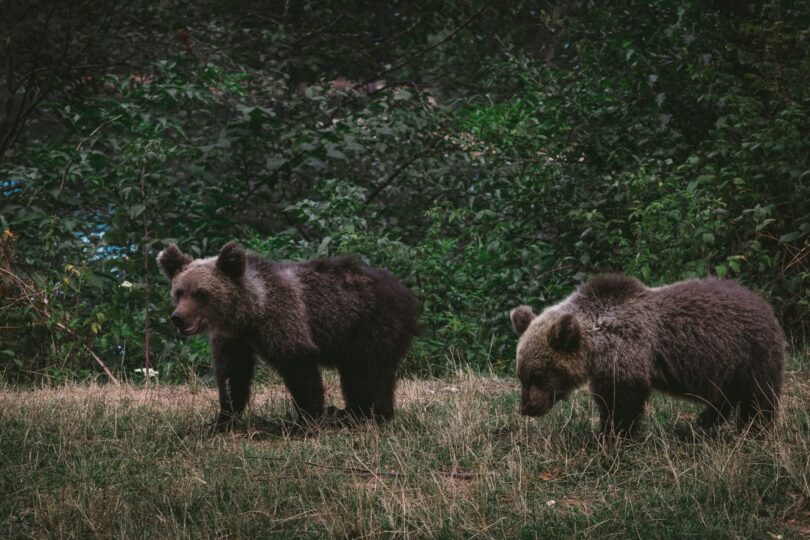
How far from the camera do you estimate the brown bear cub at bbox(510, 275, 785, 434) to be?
20.4ft

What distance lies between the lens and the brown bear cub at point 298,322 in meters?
7.13

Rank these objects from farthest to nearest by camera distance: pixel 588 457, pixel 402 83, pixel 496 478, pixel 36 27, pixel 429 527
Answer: pixel 402 83
pixel 36 27
pixel 588 457
pixel 496 478
pixel 429 527

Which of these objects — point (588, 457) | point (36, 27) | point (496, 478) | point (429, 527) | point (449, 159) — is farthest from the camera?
point (449, 159)

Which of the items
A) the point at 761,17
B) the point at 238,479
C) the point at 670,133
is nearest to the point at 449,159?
the point at 670,133

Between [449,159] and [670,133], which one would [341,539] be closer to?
[670,133]

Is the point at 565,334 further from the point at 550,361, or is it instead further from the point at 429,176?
the point at 429,176

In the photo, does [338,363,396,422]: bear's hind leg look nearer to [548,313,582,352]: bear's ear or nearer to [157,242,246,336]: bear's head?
[157,242,246,336]: bear's head

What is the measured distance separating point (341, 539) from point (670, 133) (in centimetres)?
709

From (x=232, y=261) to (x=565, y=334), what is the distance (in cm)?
244

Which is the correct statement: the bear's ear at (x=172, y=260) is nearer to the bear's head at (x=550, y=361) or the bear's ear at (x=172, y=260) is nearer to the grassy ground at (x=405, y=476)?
the grassy ground at (x=405, y=476)

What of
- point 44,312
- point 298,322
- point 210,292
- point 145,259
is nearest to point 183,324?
point 210,292

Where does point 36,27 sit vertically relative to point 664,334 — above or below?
above

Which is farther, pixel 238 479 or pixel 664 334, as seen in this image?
pixel 664 334

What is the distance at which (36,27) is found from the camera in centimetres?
1111
